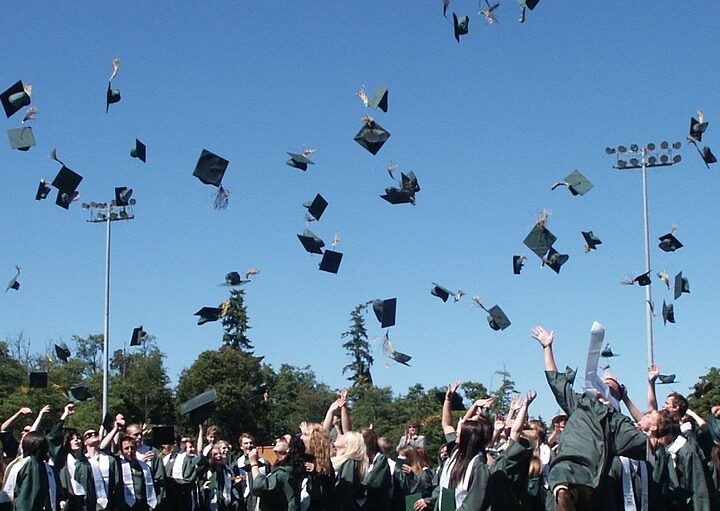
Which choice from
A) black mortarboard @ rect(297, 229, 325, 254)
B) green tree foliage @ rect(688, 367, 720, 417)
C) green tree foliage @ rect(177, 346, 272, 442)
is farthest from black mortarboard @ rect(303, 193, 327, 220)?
green tree foliage @ rect(177, 346, 272, 442)

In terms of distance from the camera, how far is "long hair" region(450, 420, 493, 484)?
7.34 metres

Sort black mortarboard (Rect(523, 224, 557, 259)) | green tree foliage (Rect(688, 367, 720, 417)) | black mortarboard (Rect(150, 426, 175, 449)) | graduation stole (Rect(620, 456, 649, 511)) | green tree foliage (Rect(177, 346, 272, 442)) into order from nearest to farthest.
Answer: graduation stole (Rect(620, 456, 649, 511)), black mortarboard (Rect(150, 426, 175, 449)), black mortarboard (Rect(523, 224, 557, 259)), green tree foliage (Rect(688, 367, 720, 417)), green tree foliage (Rect(177, 346, 272, 442))

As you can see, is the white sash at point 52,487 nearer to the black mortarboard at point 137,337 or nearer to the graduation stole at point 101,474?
the graduation stole at point 101,474

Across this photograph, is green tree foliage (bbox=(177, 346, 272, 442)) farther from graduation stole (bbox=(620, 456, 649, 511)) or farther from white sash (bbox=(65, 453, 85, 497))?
graduation stole (bbox=(620, 456, 649, 511))

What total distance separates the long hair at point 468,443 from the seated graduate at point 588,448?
0.49 meters

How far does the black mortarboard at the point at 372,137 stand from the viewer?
13570 mm

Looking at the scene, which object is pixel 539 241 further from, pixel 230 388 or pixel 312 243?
pixel 230 388

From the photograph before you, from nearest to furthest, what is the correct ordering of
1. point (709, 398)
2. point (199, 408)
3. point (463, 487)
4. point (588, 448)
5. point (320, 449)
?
→ point (588, 448) → point (463, 487) → point (320, 449) → point (199, 408) → point (709, 398)

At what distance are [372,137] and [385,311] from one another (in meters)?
2.43

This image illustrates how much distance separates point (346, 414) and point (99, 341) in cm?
6093

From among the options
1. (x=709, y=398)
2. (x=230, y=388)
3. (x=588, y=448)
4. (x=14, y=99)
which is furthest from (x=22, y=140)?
(x=230, y=388)

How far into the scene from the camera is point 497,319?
565 inches

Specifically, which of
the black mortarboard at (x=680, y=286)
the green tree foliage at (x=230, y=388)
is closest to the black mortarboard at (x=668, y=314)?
the black mortarboard at (x=680, y=286)

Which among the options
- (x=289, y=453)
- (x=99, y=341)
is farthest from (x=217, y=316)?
(x=99, y=341)
